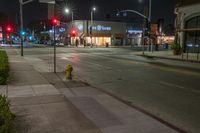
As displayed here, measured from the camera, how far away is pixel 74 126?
6.13 metres

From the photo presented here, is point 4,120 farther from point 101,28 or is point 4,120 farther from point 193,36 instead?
point 101,28

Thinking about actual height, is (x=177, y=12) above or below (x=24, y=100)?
above

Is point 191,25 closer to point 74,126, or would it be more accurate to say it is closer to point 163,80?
point 163,80

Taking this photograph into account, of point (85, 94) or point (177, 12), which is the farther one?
point (177, 12)

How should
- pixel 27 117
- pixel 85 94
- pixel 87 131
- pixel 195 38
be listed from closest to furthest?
pixel 87 131 < pixel 27 117 < pixel 85 94 < pixel 195 38

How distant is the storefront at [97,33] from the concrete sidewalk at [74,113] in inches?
2338

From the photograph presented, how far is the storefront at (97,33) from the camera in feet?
234

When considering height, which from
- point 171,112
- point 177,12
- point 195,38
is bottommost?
point 171,112

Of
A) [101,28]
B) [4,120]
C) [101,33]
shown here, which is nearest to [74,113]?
[4,120]

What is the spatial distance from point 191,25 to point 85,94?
29.9 meters

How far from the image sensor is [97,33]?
240 feet

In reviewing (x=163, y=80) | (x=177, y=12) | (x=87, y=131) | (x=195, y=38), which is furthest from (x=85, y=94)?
(x=177, y=12)

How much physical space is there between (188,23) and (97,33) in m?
38.7

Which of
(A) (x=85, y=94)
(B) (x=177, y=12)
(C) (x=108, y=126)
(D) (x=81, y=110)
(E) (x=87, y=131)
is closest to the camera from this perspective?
(E) (x=87, y=131)
